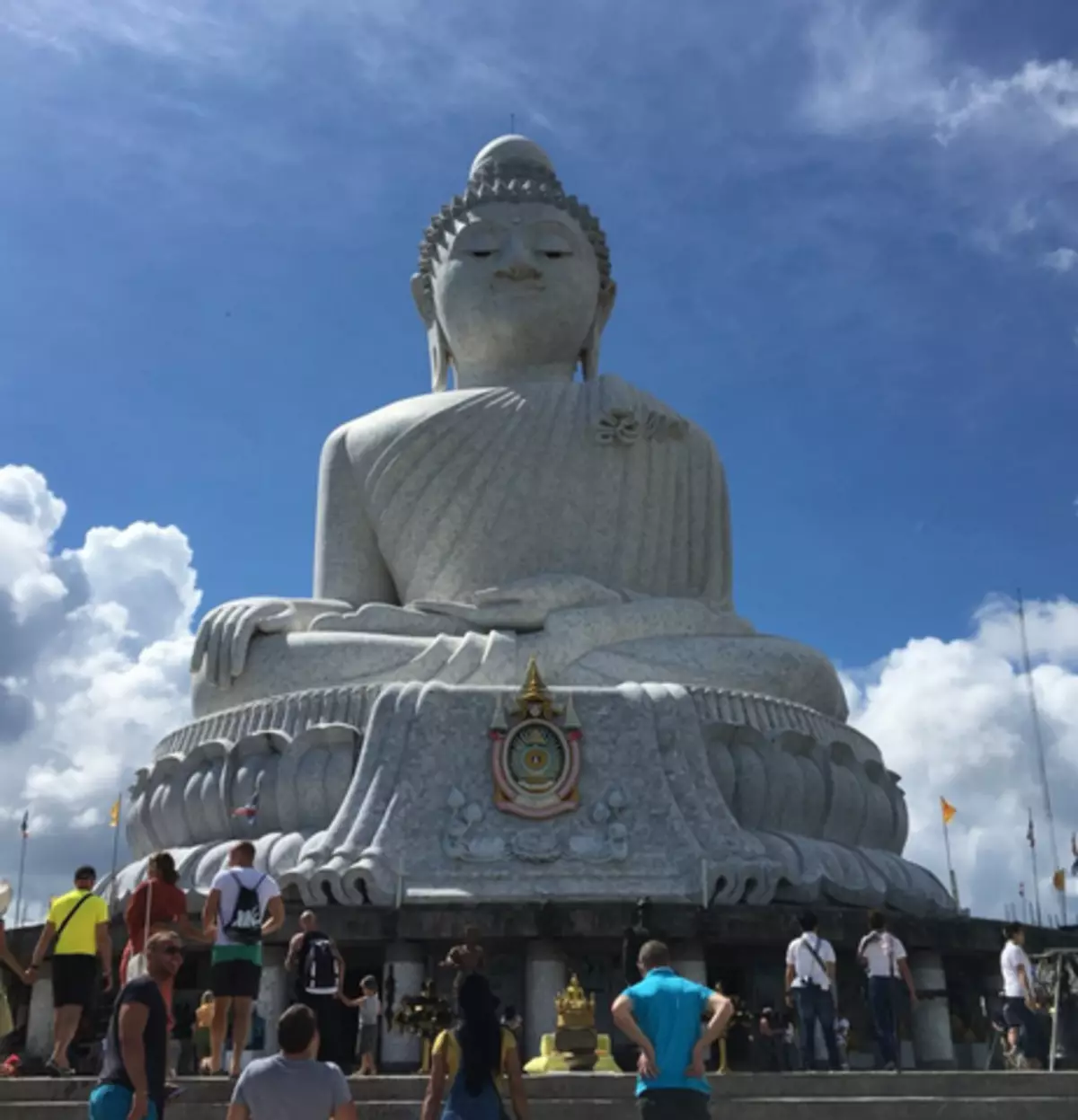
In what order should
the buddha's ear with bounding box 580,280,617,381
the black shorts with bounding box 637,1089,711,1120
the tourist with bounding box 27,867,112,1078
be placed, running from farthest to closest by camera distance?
the buddha's ear with bounding box 580,280,617,381
the tourist with bounding box 27,867,112,1078
the black shorts with bounding box 637,1089,711,1120

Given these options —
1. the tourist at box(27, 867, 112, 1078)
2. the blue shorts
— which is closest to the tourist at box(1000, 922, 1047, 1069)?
the tourist at box(27, 867, 112, 1078)

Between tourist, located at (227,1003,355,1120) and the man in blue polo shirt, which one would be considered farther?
the man in blue polo shirt

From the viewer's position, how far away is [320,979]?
6402 millimetres

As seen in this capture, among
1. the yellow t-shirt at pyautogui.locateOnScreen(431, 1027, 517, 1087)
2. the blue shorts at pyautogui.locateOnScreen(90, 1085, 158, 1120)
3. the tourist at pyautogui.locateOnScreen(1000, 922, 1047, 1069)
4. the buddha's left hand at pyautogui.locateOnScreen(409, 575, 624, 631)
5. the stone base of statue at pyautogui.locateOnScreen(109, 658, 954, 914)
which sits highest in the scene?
the buddha's left hand at pyautogui.locateOnScreen(409, 575, 624, 631)

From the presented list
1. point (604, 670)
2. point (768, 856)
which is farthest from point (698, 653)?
point (768, 856)

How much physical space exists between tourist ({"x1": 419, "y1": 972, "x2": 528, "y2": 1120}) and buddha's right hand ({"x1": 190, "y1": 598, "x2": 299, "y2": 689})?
30.8ft

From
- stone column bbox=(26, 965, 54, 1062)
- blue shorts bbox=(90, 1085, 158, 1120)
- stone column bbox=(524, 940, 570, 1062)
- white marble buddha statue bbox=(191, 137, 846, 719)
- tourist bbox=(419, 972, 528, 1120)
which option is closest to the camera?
blue shorts bbox=(90, 1085, 158, 1120)

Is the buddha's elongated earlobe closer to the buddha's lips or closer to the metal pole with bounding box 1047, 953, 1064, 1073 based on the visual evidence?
the buddha's lips

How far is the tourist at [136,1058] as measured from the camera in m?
4.30

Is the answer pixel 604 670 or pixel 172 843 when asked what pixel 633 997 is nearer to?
pixel 604 670

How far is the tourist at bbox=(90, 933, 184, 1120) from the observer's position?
169 inches

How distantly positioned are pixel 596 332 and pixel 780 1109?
13.3m

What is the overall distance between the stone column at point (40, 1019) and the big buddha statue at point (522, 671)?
1440mm

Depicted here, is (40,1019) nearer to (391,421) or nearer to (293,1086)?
(391,421)
